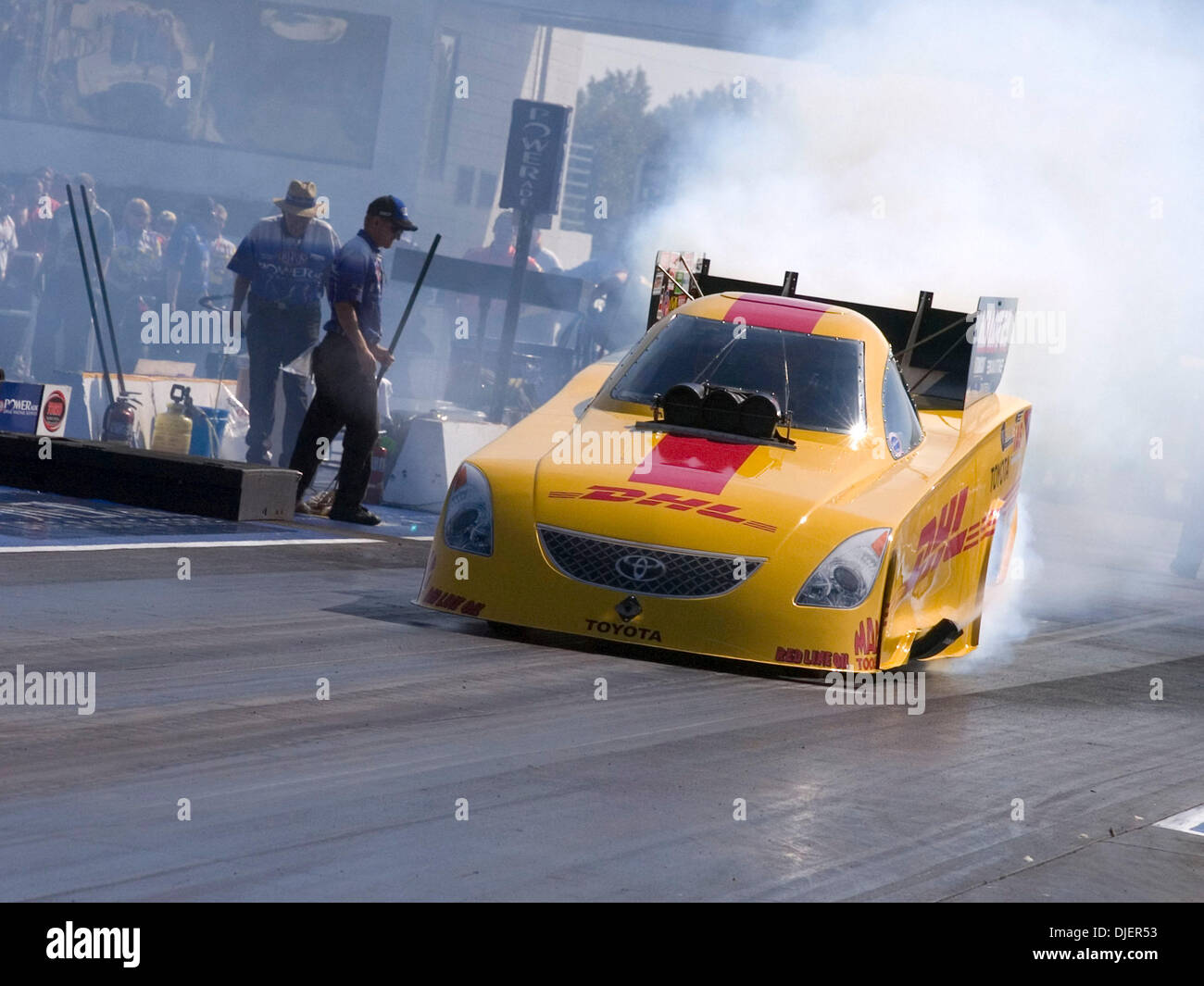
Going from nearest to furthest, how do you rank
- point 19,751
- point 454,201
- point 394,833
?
1. point 394,833
2. point 19,751
3. point 454,201

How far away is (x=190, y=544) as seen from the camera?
9.65 metres

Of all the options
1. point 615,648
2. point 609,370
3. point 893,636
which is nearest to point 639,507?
point 615,648

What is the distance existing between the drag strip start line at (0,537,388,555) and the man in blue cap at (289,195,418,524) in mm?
763

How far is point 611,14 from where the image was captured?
35.7 metres

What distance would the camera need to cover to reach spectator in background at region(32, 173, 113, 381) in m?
20.4

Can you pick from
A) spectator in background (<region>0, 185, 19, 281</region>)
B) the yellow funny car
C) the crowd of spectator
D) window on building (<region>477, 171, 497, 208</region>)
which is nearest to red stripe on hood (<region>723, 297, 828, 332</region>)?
the yellow funny car

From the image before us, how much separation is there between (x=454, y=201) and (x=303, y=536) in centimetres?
3148
